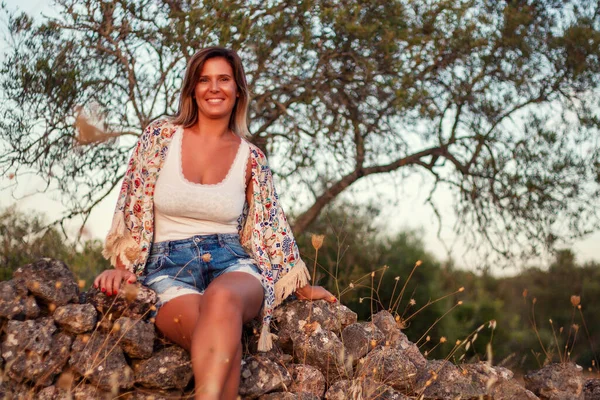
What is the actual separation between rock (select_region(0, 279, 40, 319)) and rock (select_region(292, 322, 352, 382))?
1.45 metres

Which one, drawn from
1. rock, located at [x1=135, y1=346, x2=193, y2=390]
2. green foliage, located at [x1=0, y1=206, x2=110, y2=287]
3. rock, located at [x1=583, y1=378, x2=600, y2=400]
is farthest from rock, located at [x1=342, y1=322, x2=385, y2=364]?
green foliage, located at [x1=0, y1=206, x2=110, y2=287]

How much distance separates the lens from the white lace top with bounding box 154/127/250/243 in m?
3.95

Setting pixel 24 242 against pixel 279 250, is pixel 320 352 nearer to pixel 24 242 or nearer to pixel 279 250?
pixel 279 250

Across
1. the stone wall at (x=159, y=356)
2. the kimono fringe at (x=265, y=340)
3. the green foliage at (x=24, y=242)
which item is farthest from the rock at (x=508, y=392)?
the green foliage at (x=24, y=242)

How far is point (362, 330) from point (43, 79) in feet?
13.5

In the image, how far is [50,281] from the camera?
12.4 ft

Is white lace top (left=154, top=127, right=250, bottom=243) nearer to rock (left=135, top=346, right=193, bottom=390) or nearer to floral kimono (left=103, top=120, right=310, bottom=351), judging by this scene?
floral kimono (left=103, top=120, right=310, bottom=351)

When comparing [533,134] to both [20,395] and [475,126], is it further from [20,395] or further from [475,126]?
[20,395]

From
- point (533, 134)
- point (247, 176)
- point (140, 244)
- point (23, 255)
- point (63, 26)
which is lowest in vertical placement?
point (23, 255)

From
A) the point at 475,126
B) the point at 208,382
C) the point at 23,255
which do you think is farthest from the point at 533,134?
the point at 208,382

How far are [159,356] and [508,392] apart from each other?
2.22 m

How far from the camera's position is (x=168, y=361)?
363 centimetres

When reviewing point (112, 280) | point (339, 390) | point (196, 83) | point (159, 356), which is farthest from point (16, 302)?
point (339, 390)

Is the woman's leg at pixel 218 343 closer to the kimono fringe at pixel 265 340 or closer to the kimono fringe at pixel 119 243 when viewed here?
the kimono fringe at pixel 265 340
